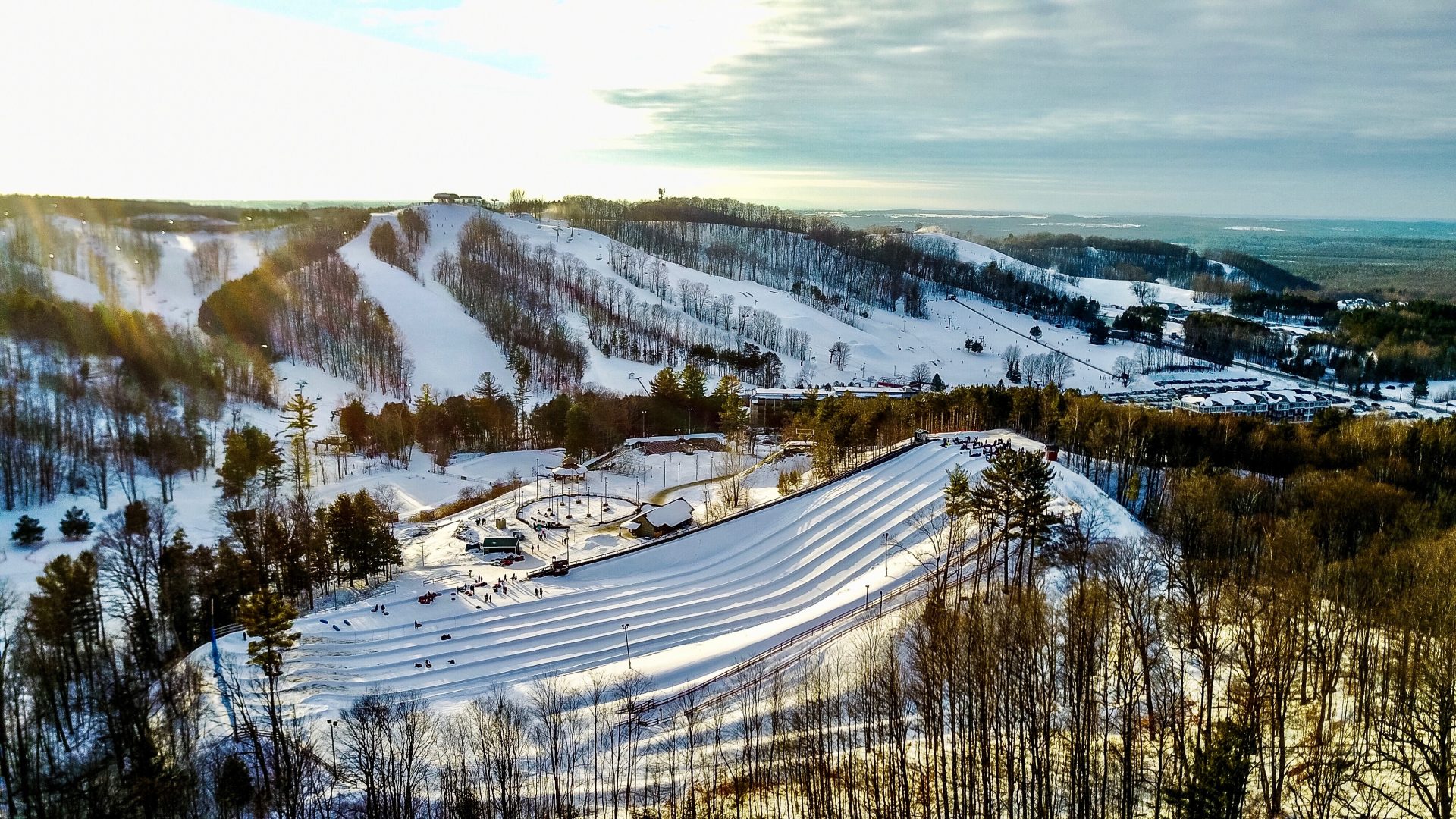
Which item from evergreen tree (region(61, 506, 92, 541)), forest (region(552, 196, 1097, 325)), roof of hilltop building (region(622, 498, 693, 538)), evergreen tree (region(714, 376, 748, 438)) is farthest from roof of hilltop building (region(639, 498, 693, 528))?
forest (region(552, 196, 1097, 325))

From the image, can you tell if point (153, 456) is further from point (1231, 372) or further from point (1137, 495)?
point (1231, 372)

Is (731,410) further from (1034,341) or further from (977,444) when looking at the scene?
(1034,341)

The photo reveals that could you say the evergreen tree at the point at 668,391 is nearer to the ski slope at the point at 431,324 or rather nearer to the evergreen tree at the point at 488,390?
the evergreen tree at the point at 488,390

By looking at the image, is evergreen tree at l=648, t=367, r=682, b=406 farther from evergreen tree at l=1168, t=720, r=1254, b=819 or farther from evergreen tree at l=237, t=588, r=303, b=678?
Answer: evergreen tree at l=1168, t=720, r=1254, b=819

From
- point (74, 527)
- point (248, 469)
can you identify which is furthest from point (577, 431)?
point (74, 527)

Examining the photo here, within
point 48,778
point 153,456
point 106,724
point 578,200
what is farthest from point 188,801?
Result: point 578,200
